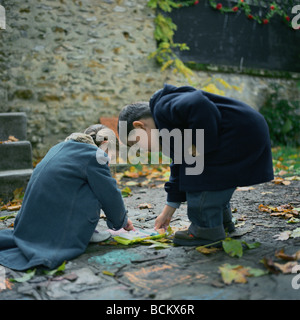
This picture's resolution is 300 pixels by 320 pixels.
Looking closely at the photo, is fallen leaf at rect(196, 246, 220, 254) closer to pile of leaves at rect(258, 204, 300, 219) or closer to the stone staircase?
pile of leaves at rect(258, 204, 300, 219)

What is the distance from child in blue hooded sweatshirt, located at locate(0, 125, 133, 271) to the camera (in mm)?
1865

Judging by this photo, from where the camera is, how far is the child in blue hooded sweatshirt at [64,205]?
73.4 inches

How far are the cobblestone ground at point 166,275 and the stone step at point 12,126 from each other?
2546 mm

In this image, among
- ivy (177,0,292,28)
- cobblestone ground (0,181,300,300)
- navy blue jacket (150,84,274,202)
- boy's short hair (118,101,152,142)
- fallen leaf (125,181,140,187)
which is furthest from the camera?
ivy (177,0,292,28)

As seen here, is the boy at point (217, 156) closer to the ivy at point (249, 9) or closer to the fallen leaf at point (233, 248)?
the fallen leaf at point (233, 248)

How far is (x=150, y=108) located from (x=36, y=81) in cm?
370

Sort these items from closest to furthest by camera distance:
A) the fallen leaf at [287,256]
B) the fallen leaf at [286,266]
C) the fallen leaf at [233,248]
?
the fallen leaf at [286,266]
the fallen leaf at [287,256]
the fallen leaf at [233,248]

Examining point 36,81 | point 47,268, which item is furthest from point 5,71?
point 47,268

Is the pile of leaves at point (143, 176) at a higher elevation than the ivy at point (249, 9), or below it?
below

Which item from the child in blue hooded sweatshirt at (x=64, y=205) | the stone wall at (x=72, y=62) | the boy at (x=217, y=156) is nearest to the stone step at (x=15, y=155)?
the stone wall at (x=72, y=62)

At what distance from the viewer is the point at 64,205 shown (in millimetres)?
1917

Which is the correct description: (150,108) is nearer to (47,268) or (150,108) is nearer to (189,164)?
(189,164)

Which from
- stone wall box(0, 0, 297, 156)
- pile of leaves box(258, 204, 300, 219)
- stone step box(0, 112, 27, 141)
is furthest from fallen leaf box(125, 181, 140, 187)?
pile of leaves box(258, 204, 300, 219)

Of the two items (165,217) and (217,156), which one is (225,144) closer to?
(217,156)
